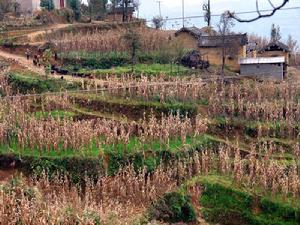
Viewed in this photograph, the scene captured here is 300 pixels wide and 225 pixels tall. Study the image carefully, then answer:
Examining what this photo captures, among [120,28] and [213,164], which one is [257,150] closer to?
[213,164]

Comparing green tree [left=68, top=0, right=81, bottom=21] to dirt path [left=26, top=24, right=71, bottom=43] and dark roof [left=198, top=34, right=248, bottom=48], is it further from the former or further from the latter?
dark roof [left=198, top=34, right=248, bottom=48]

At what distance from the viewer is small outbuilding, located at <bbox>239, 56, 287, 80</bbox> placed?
26031mm

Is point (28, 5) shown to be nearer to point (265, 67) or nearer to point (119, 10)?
point (119, 10)

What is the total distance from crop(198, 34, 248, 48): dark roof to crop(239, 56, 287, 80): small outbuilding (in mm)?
1791

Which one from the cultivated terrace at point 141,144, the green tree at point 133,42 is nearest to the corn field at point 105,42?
the cultivated terrace at point 141,144

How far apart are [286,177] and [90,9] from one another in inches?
1079

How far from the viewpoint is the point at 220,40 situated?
28422 millimetres

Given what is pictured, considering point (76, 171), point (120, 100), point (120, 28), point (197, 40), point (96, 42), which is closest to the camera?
point (76, 171)

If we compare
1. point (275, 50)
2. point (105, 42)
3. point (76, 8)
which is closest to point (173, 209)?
point (105, 42)

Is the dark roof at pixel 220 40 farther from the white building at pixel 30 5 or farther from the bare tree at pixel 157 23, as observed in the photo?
the white building at pixel 30 5

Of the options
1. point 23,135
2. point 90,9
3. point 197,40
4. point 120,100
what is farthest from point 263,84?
point 90,9

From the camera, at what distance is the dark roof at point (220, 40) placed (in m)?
27.9

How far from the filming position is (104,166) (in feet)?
51.1

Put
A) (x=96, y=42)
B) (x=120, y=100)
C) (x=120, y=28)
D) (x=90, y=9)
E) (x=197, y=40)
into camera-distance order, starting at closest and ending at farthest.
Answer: (x=120, y=100), (x=96, y=42), (x=197, y=40), (x=120, y=28), (x=90, y=9)
